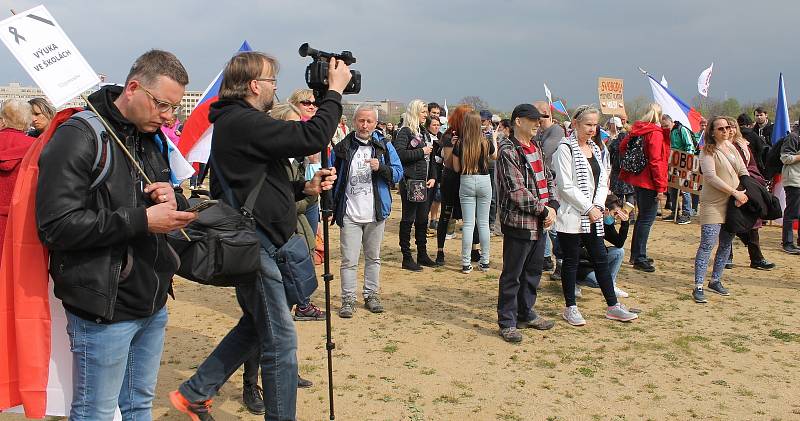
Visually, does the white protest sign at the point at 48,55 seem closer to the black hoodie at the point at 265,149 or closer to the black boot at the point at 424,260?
the black hoodie at the point at 265,149

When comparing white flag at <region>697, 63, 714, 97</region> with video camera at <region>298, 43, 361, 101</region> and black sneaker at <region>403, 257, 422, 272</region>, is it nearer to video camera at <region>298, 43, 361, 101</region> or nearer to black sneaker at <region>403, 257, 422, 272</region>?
black sneaker at <region>403, 257, 422, 272</region>

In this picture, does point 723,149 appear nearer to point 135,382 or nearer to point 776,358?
point 776,358

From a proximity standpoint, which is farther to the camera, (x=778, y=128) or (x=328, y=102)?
(x=778, y=128)

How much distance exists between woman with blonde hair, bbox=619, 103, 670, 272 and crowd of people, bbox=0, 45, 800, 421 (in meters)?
0.02

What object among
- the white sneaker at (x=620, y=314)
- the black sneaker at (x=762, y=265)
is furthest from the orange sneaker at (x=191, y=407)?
the black sneaker at (x=762, y=265)

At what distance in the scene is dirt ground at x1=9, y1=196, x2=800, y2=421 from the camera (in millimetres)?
4129

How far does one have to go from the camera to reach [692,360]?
4957 millimetres

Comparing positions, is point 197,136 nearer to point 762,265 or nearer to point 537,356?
point 537,356

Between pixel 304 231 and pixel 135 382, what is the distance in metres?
1.92

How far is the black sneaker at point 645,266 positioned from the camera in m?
7.88

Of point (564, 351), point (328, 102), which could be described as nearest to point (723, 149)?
point (564, 351)

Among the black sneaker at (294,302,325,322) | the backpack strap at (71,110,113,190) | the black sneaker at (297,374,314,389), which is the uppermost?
the backpack strap at (71,110,113,190)

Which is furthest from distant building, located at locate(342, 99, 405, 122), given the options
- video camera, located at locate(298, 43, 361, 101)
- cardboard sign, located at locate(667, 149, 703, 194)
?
cardboard sign, located at locate(667, 149, 703, 194)

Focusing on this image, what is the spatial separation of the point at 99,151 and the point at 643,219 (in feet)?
22.9
